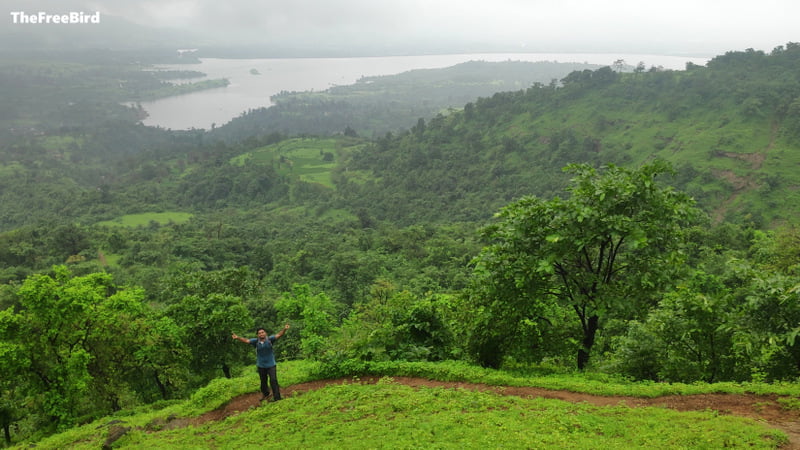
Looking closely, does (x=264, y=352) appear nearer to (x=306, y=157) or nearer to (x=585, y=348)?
(x=585, y=348)

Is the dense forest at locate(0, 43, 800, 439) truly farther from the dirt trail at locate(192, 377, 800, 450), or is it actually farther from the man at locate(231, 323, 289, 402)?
the man at locate(231, 323, 289, 402)

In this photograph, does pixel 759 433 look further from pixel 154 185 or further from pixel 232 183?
pixel 154 185

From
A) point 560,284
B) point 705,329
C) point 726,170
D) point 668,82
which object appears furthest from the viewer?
point 668,82

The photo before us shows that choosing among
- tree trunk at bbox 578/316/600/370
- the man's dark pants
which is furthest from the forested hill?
the man's dark pants

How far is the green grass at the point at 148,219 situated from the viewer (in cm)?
9000

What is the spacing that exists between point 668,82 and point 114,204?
129 meters

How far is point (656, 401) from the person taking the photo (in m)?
8.95

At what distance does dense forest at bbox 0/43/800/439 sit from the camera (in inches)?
407

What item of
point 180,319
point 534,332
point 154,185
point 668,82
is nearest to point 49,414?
point 180,319

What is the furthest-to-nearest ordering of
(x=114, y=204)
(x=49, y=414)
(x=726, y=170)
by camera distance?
(x=114, y=204) < (x=726, y=170) < (x=49, y=414)

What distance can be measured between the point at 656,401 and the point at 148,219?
338 feet

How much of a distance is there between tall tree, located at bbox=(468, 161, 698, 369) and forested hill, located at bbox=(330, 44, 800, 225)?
179 feet

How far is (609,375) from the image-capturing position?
10.8 metres

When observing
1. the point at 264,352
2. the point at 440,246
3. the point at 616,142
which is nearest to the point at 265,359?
the point at 264,352
